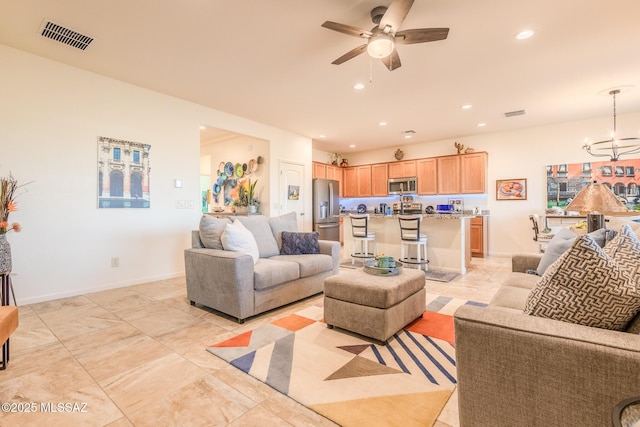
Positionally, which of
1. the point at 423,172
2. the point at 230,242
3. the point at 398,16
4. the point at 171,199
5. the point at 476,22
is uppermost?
the point at 476,22

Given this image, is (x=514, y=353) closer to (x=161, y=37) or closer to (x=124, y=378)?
(x=124, y=378)

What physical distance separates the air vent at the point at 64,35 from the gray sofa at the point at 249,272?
2096mm

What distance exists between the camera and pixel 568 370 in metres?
0.94

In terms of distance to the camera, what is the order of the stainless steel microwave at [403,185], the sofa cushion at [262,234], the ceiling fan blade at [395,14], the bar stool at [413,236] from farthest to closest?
1. the stainless steel microwave at [403,185]
2. the bar stool at [413,236]
3. the sofa cushion at [262,234]
4. the ceiling fan blade at [395,14]

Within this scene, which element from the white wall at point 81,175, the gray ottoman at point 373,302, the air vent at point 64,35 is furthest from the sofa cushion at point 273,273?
the air vent at point 64,35

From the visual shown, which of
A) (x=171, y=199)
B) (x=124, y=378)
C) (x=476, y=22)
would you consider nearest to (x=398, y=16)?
(x=476, y=22)

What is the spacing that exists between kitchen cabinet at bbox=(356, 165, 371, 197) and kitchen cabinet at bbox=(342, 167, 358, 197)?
0.10 metres

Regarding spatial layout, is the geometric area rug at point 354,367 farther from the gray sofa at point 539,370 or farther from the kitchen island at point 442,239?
the kitchen island at point 442,239

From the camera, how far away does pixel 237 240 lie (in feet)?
9.79

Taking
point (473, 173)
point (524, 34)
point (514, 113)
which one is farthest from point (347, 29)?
point (473, 173)

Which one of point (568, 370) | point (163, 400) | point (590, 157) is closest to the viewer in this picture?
point (568, 370)

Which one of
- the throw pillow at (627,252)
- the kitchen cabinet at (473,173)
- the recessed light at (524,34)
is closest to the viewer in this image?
the throw pillow at (627,252)

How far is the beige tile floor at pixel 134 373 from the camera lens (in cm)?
148

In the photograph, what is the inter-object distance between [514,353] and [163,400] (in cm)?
172
